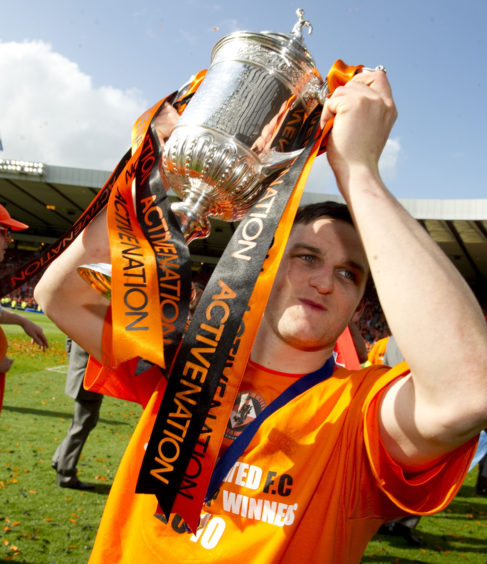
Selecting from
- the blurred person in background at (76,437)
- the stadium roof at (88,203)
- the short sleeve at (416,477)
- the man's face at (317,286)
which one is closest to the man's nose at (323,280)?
the man's face at (317,286)

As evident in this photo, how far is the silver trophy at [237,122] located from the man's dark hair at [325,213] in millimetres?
164

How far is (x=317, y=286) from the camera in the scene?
1231 millimetres

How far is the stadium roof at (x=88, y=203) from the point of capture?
61.8ft

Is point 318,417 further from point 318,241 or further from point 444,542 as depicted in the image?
point 444,542

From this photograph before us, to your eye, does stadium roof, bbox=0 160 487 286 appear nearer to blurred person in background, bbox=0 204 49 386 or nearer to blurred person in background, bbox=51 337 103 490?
blurred person in background, bbox=51 337 103 490

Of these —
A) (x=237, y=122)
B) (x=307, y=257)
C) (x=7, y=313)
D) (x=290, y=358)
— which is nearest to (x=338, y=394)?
(x=290, y=358)

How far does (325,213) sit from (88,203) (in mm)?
25358

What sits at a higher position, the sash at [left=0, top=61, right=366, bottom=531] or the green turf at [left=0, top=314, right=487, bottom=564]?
the sash at [left=0, top=61, right=366, bottom=531]

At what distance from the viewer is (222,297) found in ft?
3.65

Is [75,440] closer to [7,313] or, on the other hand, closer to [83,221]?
[7,313]

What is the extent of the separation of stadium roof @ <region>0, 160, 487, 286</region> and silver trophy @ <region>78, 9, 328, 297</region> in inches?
720

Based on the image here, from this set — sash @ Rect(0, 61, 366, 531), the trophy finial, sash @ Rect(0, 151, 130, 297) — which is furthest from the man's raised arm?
sash @ Rect(0, 151, 130, 297)

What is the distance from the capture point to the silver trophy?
1230mm

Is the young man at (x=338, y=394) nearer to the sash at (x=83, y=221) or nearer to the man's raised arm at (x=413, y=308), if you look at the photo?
the man's raised arm at (x=413, y=308)
